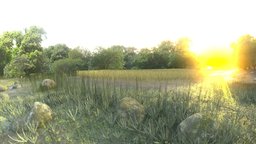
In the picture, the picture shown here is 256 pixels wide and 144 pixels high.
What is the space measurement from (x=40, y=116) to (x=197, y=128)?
4.55 metres

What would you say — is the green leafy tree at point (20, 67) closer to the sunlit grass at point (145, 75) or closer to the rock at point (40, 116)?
the sunlit grass at point (145, 75)

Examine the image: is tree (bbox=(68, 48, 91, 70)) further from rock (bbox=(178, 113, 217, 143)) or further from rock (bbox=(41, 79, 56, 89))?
rock (bbox=(178, 113, 217, 143))

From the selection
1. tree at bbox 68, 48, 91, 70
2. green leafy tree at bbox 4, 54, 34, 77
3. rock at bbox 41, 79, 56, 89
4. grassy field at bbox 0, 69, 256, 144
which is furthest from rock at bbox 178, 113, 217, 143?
tree at bbox 68, 48, 91, 70

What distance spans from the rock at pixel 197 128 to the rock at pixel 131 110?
1477 mm

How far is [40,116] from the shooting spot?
9328 mm

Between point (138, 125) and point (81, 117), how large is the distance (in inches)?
93.2

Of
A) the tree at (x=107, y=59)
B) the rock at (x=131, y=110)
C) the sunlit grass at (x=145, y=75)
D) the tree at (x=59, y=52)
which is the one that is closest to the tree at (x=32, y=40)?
the tree at (x=107, y=59)

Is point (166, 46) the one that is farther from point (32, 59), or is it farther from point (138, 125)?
point (138, 125)

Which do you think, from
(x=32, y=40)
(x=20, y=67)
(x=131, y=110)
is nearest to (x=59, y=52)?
(x=32, y=40)

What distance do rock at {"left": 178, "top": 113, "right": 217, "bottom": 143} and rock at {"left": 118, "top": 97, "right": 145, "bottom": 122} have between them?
1.48m

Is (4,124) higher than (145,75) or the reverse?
the reverse

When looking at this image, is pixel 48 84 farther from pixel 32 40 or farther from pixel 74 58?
pixel 74 58

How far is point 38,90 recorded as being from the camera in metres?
15.9

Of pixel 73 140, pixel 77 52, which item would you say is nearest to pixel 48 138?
pixel 73 140
